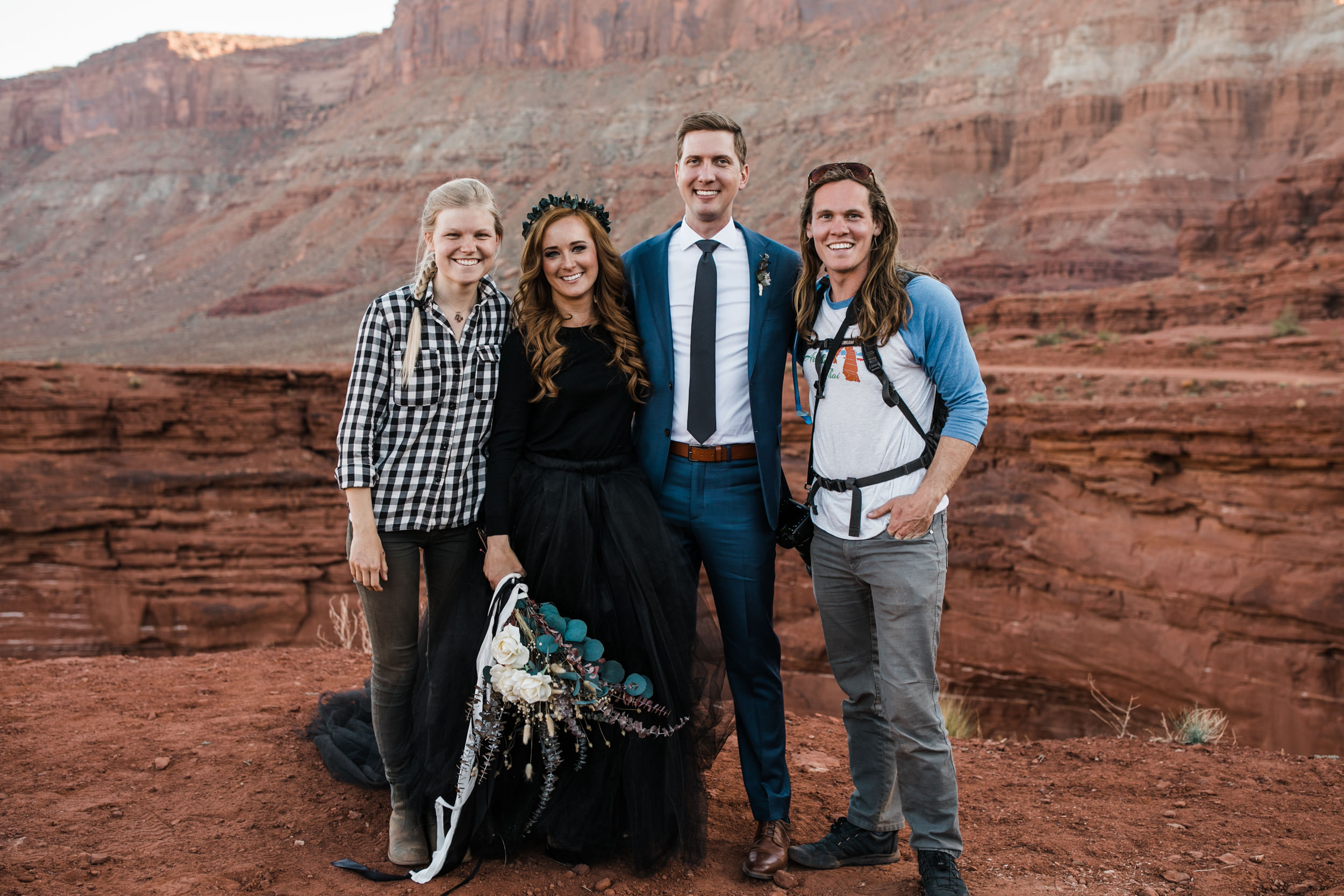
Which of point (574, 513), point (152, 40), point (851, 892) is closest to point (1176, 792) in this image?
point (851, 892)

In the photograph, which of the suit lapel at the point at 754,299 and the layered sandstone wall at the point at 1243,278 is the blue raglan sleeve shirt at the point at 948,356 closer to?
the suit lapel at the point at 754,299

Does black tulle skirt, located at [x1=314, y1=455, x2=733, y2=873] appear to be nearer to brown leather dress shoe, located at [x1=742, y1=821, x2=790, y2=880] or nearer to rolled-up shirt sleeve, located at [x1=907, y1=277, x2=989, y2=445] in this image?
brown leather dress shoe, located at [x1=742, y1=821, x2=790, y2=880]

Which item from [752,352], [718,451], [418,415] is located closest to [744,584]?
[718,451]

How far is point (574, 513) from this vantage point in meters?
3.02

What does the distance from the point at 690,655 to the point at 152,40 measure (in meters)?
89.5

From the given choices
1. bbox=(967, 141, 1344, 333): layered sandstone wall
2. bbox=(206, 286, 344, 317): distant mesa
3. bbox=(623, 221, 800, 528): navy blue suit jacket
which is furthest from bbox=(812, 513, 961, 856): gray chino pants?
bbox=(206, 286, 344, 317): distant mesa

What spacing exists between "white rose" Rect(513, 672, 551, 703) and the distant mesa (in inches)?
1826

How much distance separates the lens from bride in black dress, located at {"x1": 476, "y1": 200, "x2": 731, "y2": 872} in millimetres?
3016

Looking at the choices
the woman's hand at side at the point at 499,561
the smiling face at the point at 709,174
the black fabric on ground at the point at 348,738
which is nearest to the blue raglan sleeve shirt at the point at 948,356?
the smiling face at the point at 709,174

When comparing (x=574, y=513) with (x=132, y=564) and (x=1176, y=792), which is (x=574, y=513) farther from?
(x=132, y=564)

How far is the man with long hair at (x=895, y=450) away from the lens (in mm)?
2914

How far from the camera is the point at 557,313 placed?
10.4 ft

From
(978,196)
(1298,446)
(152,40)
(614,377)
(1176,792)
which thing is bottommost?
(1176,792)

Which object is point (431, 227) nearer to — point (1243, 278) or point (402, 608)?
point (402, 608)
